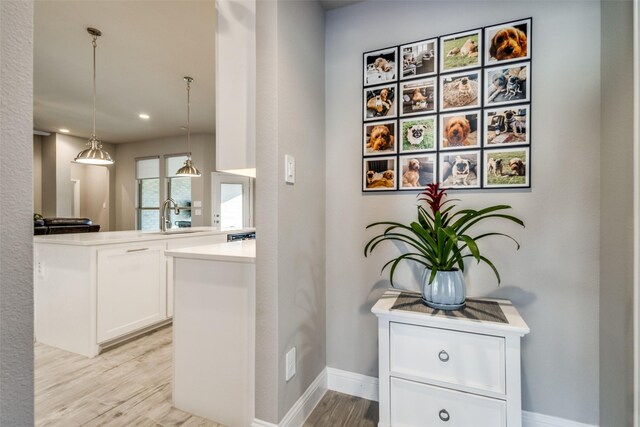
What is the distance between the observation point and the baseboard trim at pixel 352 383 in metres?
1.72

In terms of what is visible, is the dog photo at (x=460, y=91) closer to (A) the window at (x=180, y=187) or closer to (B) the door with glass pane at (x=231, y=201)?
(B) the door with glass pane at (x=231, y=201)

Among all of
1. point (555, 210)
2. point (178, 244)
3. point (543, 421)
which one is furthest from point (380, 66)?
point (178, 244)

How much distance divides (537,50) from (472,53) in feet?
0.91

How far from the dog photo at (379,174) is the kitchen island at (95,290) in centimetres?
204

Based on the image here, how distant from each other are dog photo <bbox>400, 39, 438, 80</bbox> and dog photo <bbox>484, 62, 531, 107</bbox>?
0.27 meters

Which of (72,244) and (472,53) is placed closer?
(472,53)

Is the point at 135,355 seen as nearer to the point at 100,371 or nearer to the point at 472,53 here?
the point at 100,371

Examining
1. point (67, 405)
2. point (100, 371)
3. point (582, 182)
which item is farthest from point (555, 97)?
point (100, 371)

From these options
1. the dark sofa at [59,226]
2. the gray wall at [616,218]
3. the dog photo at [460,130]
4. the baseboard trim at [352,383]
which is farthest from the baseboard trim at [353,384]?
the dark sofa at [59,226]

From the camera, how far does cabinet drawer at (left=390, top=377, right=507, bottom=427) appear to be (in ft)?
3.84

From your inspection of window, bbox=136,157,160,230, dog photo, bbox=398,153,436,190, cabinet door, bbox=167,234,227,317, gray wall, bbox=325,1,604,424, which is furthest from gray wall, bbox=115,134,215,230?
gray wall, bbox=325,1,604,424

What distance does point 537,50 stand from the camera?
4.59 ft

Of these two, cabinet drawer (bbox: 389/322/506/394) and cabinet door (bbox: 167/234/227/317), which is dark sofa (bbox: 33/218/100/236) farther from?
cabinet drawer (bbox: 389/322/506/394)

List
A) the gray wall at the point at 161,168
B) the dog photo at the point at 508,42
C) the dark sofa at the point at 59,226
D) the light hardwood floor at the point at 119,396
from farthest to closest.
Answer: the gray wall at the point at 161,168 → the dark sofa at the point at 59,226 → the light hardwood floor at the point at 119,396 → the dog photo at the point at 508,42
